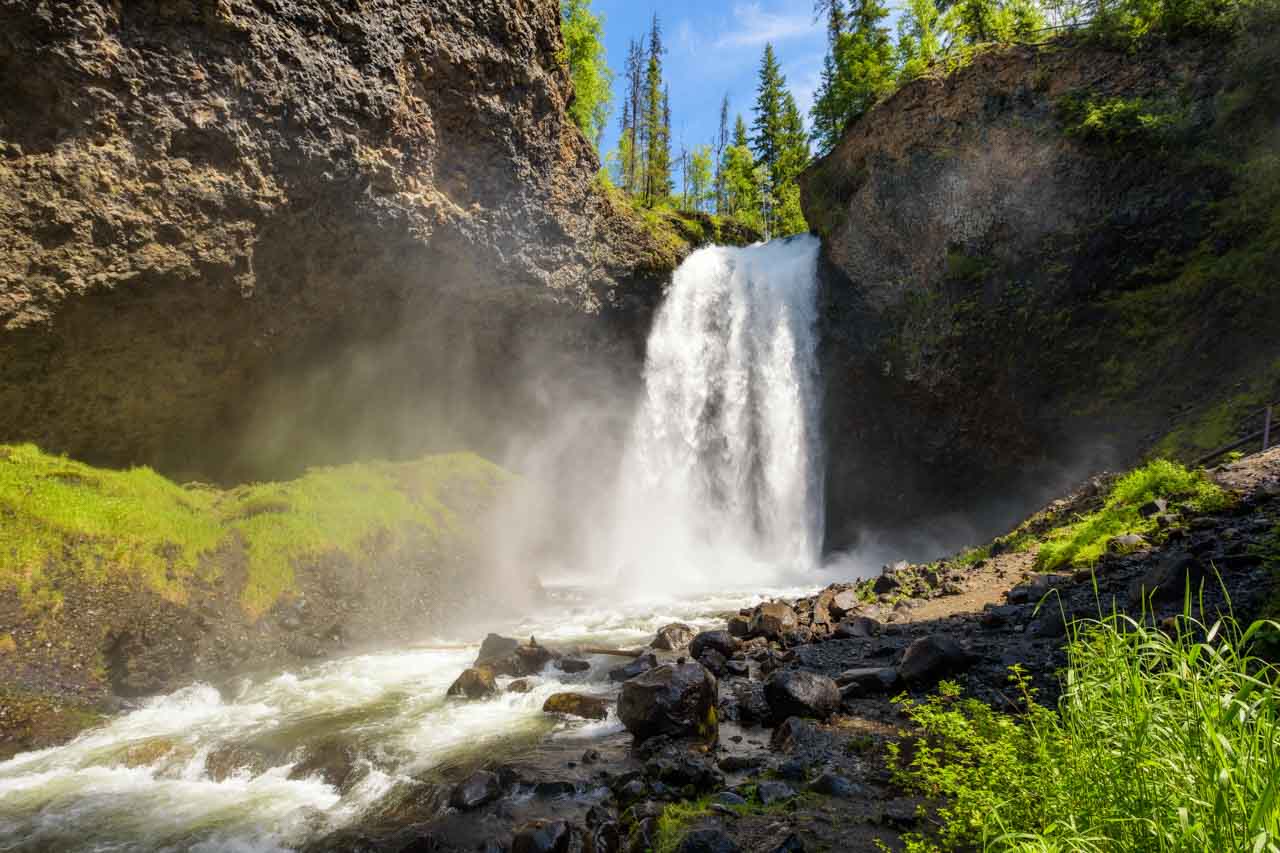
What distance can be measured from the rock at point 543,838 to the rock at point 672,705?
76.7 inches

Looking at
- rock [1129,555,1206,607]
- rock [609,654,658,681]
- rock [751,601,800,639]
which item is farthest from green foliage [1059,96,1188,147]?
rock [609,654,658,681]

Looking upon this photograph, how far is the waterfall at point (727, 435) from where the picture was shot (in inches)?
827

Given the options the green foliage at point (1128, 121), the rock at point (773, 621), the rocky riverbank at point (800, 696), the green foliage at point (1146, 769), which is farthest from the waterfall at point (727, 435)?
the green foliage at point (1146, 769)

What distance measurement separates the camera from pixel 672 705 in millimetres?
6297

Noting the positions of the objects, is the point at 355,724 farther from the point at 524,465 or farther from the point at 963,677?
the point at 524,465

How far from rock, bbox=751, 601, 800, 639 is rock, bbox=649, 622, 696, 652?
44.7 inches

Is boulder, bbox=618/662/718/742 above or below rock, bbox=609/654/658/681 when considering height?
above

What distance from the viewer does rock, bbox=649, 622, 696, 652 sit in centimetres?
1002

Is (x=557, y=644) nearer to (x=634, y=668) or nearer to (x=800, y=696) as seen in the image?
(x=634, y=668)

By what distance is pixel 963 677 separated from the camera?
6.26 m

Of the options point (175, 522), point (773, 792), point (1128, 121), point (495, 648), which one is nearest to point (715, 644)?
point (495, 648)

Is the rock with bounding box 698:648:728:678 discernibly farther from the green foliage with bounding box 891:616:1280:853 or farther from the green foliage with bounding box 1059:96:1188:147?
the green foliage with bounding box 1059:96:1188:147

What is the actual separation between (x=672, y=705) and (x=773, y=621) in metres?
4.01

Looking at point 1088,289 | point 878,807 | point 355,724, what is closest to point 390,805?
point 355,724
